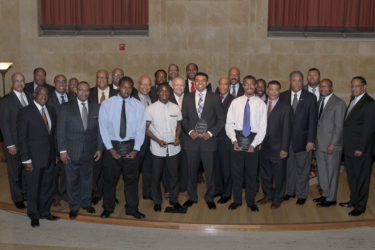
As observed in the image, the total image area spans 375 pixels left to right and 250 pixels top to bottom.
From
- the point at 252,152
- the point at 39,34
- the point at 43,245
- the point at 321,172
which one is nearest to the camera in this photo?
the point at 43,245

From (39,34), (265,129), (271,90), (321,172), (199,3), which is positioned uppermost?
(199,3)

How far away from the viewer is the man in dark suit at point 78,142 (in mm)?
5086

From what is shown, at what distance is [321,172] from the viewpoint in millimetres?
5758

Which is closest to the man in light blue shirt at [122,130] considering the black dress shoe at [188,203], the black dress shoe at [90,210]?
the black dress shoe at [90,210]

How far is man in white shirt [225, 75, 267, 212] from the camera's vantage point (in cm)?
531

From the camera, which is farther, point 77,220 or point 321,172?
point 321,172

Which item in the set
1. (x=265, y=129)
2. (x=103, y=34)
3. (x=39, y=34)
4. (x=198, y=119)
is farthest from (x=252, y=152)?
(x=39, y=34)

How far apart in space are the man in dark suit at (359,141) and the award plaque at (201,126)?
180 cm

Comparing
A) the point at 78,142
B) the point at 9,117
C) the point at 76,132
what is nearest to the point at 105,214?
the point at 78,142

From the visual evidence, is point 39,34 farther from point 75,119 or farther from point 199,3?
point 75,119

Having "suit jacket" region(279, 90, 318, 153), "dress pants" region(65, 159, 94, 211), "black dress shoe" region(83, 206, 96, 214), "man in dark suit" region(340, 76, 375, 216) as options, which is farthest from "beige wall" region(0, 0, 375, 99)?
"black dress shoe" region(83, 206, 96, 214)

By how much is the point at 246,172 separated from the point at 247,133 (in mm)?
527

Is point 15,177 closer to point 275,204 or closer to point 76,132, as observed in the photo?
point 76,132

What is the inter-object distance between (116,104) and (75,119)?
534mm
